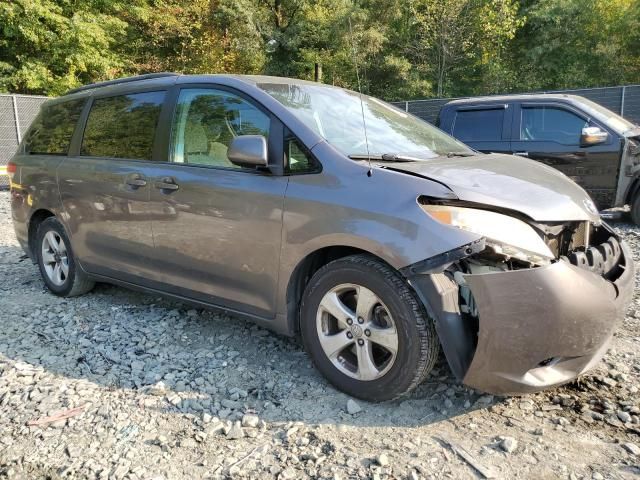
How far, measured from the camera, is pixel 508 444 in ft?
7.86

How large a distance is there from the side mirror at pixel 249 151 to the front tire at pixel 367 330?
2.31ft

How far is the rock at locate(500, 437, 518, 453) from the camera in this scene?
7.80ft

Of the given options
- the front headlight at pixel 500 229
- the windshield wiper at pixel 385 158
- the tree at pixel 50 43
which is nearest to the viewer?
the front headlight at pixel 500 229

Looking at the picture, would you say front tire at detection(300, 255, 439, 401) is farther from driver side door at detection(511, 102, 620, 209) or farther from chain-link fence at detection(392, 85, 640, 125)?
chain-link fence at detection(392, 85, 640, 125)

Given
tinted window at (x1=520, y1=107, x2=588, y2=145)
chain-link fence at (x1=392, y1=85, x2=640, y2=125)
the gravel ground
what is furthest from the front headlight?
chain-link fence at (x1=392, y1=85, x2=640, y2=125)

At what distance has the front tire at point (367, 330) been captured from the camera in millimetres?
2541

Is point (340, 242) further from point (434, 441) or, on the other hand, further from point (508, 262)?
point (434, 441)

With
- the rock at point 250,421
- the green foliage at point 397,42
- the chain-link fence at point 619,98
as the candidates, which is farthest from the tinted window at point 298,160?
the green foliage at point 397,42

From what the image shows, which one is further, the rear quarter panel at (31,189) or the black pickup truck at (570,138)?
the black pickup truck at (570,138)

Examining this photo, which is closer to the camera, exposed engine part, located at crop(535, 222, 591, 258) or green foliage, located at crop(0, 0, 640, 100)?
exposed engine part, located at crop(535, 222, 591, 258)

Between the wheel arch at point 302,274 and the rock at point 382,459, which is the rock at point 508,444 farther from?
the wheel arch at point 302,274

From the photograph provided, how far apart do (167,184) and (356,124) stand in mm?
1308

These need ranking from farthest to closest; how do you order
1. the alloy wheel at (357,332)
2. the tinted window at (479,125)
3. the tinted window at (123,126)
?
the tinted window at (479,125) < the tinted window at (123,126) < the alloy wheel at (357,332)

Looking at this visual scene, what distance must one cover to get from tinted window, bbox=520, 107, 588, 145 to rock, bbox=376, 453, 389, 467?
6216 mm
